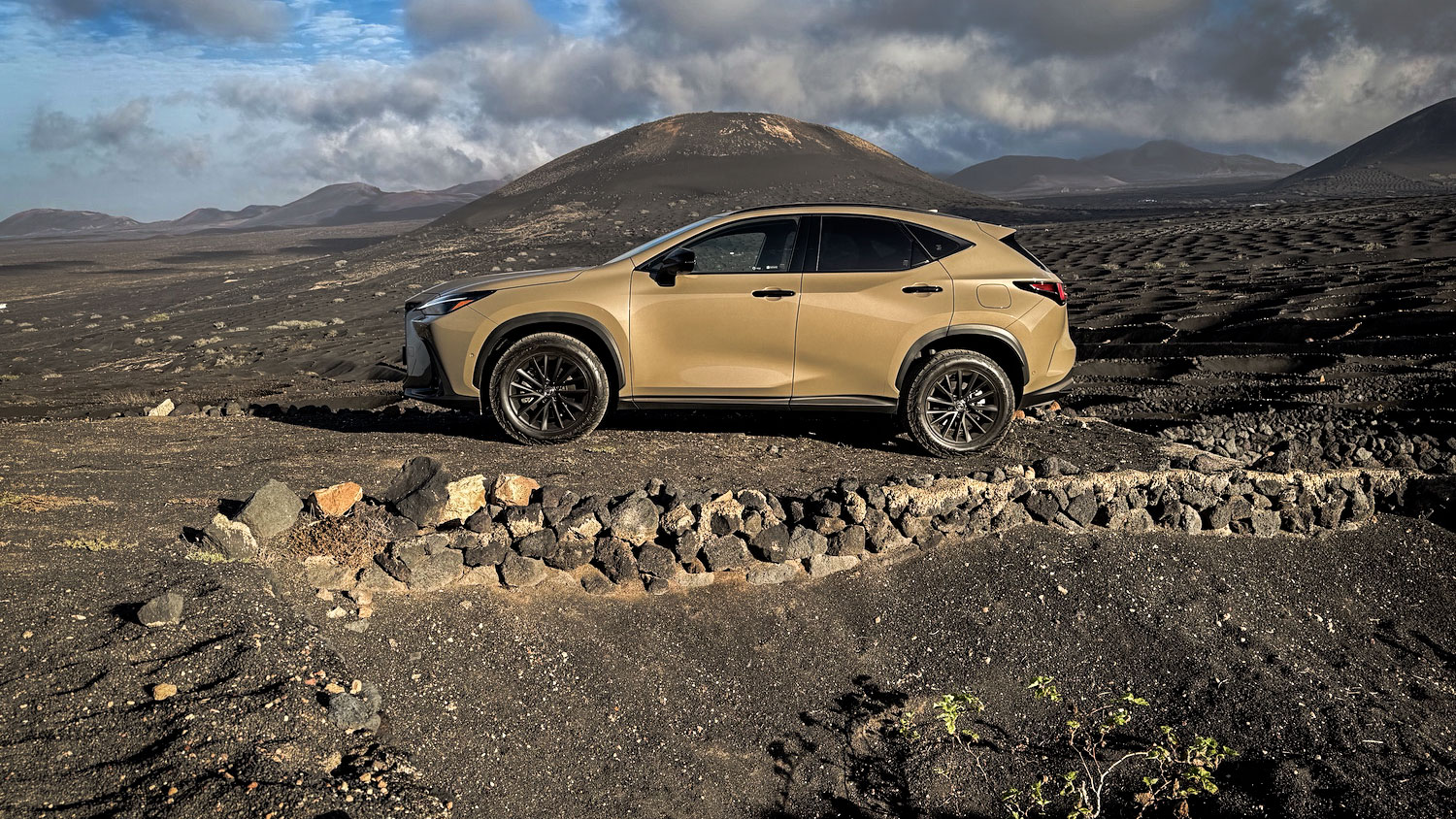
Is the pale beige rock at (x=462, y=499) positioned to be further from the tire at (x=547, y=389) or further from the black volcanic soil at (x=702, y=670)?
the tire at (x=547, y=389)

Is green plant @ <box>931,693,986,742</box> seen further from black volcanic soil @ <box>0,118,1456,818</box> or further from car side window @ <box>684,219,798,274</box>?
car side window @ <box>684,219,798,274</box>

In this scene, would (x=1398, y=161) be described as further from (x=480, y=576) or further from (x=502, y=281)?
(x=480, y=576)

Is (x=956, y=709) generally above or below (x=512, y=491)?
below

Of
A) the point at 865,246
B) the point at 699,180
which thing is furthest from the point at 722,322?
the point at 699,180

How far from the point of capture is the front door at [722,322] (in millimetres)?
6410

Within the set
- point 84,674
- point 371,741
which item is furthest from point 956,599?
point 84,674

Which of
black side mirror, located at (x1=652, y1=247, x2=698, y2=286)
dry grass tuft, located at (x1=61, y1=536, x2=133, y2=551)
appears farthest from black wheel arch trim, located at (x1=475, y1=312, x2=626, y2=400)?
dry grass tuft, located at (x1=61, y1=536, x2=133, y2=551)

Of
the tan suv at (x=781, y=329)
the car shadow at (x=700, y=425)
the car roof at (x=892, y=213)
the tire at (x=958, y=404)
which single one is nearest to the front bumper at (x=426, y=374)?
the tan suv at (x=781, y=329)

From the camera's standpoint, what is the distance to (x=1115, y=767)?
460 centimetres

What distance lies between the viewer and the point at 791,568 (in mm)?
5750

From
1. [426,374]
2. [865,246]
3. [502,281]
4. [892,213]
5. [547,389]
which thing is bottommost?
[547,389]

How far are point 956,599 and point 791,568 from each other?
3.27 feet

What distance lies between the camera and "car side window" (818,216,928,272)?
21.3 feet

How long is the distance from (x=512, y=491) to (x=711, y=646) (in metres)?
1.50
